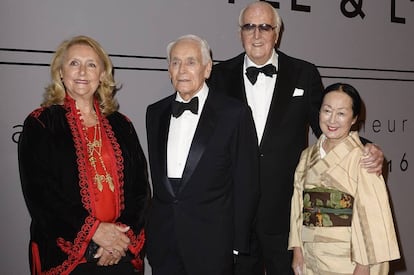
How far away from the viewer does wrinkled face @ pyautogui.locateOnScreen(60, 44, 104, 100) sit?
214cm

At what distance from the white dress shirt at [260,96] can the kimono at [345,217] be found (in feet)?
1.10

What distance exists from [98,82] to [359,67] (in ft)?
7.08

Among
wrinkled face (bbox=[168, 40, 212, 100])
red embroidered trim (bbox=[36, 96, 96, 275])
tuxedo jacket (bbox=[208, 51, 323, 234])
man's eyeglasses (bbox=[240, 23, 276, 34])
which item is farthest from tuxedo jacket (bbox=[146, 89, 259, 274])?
man's eyeglasses (bbox=[240, 23, 276, 34])

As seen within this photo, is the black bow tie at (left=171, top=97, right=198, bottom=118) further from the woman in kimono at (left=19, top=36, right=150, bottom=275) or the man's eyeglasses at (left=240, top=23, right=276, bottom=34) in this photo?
the man's eyeglasses at (left=240, top=23, right=276, bottom=34)

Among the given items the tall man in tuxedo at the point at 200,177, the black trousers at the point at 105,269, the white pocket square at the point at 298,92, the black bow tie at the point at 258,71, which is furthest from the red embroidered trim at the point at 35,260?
the white pocket square at the point at 298,92

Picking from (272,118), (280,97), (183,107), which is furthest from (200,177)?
(280,97)

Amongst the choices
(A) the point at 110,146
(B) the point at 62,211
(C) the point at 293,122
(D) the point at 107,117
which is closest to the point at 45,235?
(B) the point at 62,211

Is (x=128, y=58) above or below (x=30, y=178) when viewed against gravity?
above

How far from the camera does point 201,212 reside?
84.1 inches

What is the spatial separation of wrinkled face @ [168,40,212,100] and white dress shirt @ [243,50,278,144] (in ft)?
1.32

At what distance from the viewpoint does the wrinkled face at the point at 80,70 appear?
7.01 feet

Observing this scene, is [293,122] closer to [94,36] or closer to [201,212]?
[201,212]

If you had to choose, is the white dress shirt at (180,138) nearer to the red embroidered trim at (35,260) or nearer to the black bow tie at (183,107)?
the black bow tie at (183,107)

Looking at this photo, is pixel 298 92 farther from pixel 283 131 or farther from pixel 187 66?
pixel 187 66
